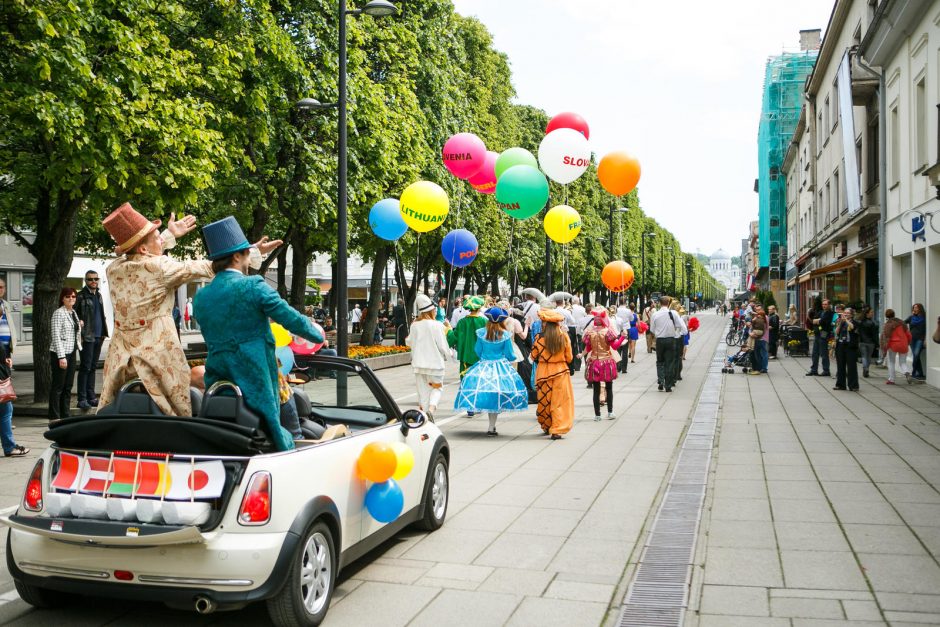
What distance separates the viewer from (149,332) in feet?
17.0

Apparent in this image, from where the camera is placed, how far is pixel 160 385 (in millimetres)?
5020

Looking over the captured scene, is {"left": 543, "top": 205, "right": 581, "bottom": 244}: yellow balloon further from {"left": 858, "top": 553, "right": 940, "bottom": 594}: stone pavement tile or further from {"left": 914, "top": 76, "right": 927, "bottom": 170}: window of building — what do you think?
{"left": 858, "top": 553, "right": 940, "bottom": 594}: stone pavement tile

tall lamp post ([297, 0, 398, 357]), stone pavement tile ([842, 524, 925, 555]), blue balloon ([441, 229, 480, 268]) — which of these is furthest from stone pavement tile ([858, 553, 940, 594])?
blue balloon ([441, 229, 480, 268])

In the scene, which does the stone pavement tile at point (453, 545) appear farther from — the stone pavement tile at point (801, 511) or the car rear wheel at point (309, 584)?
the stone pavement tile at point (801, 511)

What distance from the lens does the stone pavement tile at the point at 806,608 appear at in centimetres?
474

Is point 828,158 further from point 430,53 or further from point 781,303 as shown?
point 781,303

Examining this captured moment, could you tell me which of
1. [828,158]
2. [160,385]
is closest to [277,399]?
[160,385]

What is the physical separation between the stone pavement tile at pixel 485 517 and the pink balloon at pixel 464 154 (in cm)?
1008

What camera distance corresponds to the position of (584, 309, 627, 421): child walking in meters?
13.3

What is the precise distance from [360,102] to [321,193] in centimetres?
274

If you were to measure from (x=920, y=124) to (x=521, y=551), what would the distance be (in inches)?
650

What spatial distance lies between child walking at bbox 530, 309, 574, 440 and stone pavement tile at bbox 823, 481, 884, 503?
12.2ft

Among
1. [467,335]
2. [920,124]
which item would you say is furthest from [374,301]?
[920,124]

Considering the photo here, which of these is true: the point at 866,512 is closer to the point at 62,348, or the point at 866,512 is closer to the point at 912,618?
the point at 912,618
